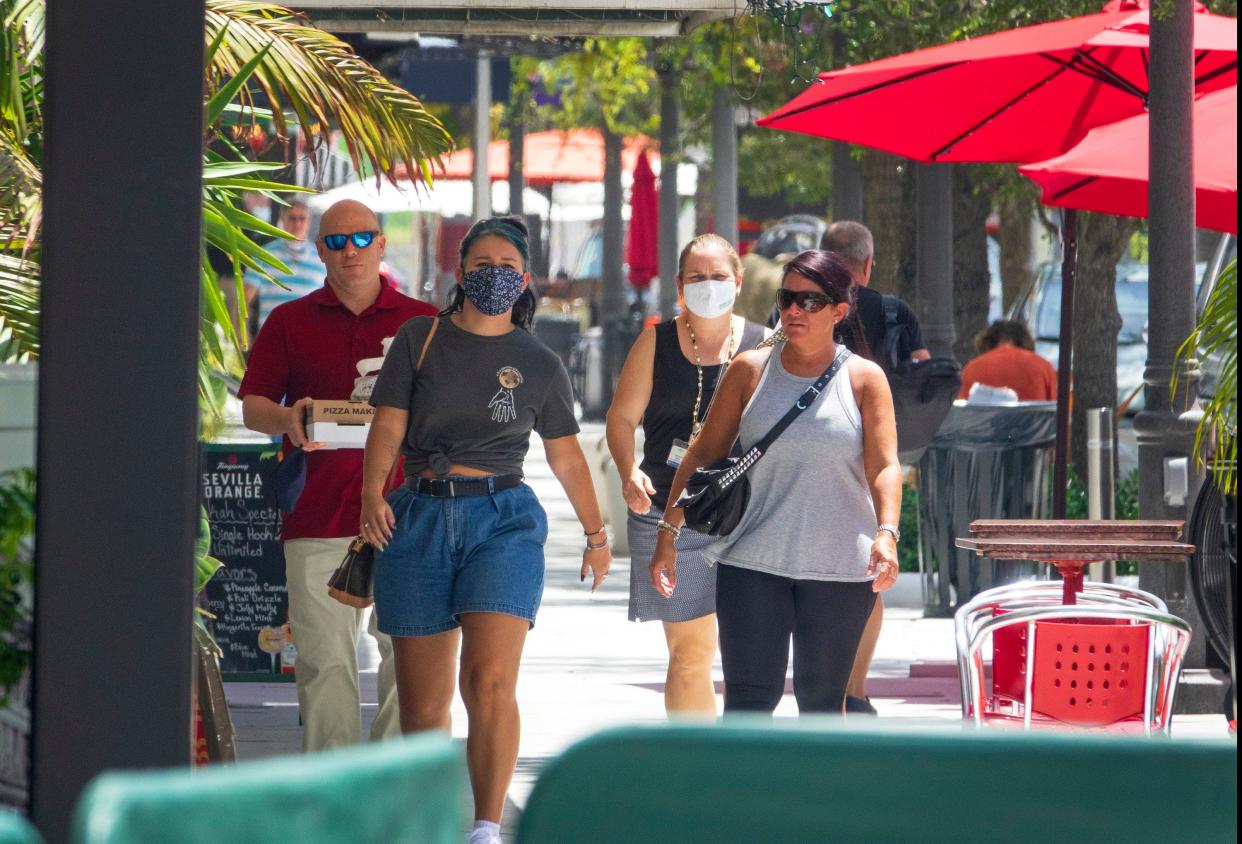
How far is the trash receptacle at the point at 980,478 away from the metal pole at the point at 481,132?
11632mm

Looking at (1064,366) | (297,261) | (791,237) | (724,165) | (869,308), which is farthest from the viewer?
(791,237)

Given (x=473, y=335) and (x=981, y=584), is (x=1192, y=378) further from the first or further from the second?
(x=473, y=335)

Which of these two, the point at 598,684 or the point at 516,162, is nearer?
the point at 598,684

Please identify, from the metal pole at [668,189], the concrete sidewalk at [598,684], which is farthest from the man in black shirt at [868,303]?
the metal pole at [668,189]

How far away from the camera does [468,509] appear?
18.2 feet

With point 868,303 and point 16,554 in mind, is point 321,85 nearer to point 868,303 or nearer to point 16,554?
point 16,554

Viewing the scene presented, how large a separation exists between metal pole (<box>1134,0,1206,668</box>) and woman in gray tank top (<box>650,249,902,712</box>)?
121 inches

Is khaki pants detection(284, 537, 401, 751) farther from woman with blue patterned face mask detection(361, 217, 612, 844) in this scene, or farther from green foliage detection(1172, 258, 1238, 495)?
green foliage detection(1172, 258, 1238, 495)

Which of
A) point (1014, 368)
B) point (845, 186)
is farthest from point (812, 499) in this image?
point (845, 186)

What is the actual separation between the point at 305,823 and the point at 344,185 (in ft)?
60.1

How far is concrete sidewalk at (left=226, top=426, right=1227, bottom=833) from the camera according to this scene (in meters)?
7.86

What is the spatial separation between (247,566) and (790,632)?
9.94 feet

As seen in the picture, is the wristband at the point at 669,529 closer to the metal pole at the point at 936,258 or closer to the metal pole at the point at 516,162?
the metal pole at the point at 936,258

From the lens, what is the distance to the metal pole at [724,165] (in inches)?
604
